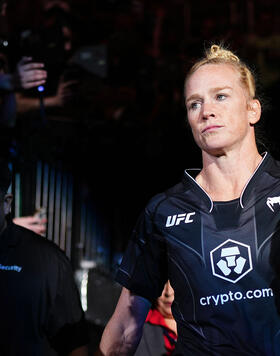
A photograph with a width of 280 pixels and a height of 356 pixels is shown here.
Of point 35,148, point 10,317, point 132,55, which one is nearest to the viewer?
point 10,317

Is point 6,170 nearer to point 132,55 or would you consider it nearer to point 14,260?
point 14,260

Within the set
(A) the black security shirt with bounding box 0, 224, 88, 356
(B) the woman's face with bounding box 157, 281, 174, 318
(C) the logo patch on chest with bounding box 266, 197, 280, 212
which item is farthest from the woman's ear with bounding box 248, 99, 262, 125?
(B) the woman's face with bounding box 157, 281, 174, 318

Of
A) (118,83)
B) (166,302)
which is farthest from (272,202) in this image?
(118,83)

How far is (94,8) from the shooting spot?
6.17m

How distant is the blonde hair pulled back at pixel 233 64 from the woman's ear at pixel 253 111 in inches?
1.1

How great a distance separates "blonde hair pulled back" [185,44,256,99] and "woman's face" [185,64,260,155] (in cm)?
2

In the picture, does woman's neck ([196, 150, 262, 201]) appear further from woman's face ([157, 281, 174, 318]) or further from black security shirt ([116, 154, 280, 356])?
woman's face ([157, 281, 174, 318])

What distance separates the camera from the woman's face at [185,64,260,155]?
2.08 metres

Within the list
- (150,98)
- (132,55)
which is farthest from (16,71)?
(150,98)

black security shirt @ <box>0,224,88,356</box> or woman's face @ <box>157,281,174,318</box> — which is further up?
black security shirt @ <box>0,224,88,356</box>

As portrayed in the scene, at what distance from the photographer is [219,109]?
2088 millimetres

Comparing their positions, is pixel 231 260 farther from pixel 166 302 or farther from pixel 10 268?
pixel 166 302

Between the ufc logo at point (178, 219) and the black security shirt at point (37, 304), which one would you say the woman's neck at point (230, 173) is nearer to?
the ufc logo at point (178, 219)

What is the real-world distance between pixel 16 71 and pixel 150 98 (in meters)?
2.95
